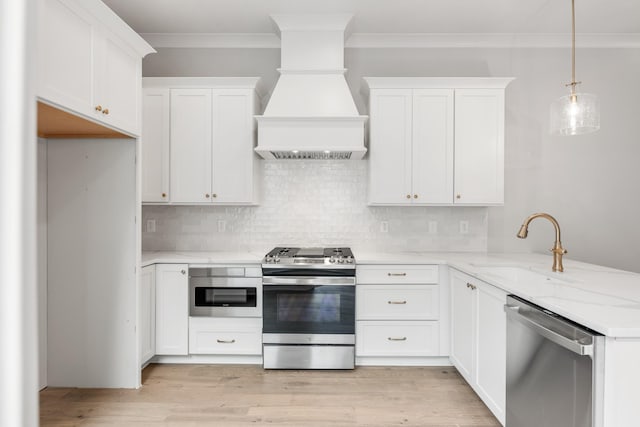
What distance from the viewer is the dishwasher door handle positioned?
1.37 meters

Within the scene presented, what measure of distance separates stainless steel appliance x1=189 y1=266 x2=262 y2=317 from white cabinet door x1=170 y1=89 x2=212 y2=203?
0.68 m

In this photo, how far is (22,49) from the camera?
0.30 metres

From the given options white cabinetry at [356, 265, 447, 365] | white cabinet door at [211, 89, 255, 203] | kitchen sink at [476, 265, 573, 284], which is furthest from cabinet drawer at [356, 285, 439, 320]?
white cabinet door at [211, 89, 255, 203]

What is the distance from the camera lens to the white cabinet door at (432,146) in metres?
3.21

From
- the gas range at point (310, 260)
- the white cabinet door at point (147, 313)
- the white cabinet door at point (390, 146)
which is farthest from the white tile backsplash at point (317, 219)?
the white cabinet door at point (147, 313)

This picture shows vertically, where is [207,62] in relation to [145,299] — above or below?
above

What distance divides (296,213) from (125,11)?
221 cm

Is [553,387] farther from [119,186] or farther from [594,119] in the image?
[119,186]

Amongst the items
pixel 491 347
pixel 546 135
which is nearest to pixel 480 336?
pixel 491 347

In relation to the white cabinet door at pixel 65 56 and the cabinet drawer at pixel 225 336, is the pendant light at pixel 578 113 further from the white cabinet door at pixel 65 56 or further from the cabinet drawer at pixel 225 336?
the white cabinet door at pixel 65 56

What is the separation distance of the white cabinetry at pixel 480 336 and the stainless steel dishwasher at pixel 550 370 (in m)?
0.14

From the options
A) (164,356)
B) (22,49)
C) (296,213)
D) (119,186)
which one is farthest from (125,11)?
(22,49)

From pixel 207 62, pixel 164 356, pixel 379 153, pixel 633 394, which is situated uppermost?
pixel 207 62

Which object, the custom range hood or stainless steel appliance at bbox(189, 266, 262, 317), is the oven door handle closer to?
stainless steel appliance at bbox(189, 266, 262, 317)
